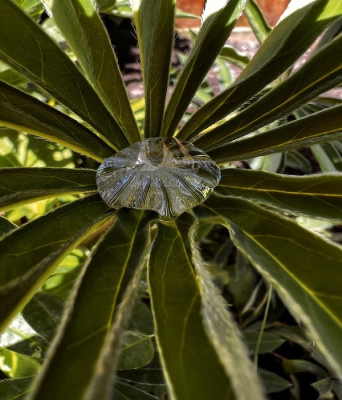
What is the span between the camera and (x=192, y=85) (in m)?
0.62

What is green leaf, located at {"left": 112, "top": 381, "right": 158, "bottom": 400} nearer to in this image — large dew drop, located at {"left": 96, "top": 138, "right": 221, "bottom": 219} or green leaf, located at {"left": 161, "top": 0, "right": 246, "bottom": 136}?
large dew drop, located at {"left": 96, "top": 138, "right": 221, "bottom": 219}

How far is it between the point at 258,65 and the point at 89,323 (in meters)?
0.42

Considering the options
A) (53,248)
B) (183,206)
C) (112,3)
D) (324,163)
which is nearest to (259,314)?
(324,163)

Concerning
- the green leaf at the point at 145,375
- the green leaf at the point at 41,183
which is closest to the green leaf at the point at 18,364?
the green leaf at the point at 145,375

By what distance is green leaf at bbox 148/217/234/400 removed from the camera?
12.7 inches

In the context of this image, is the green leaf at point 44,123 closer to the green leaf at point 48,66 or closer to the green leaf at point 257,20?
the green leaf at point 48,66

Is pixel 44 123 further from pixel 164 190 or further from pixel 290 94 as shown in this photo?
pixel 290 94

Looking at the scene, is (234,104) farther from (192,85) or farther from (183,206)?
(183,206)

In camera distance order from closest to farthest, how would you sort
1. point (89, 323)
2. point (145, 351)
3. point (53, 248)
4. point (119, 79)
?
point (89, 323), point (53, 248), point (119, 79), point (145, 351)

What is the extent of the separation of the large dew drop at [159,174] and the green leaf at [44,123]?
43 millimetres

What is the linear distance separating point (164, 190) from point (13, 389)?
37 centimetres

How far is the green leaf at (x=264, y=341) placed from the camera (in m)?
0.84

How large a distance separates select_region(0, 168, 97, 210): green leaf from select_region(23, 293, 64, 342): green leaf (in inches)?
9.6

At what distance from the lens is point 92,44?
1.88 feet
